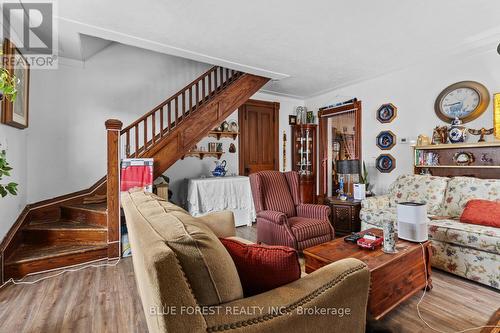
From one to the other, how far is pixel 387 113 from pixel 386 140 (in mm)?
443

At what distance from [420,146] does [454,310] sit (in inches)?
90.7

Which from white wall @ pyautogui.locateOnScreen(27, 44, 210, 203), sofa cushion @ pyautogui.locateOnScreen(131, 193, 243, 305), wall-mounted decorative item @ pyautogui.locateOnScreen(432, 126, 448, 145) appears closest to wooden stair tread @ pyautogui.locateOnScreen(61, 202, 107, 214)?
white wall @ pyautogui.locateOnScreen(27, 44, 210, 203)

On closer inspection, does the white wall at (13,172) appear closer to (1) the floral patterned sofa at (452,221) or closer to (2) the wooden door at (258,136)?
(2) the wooden door at (258,136)

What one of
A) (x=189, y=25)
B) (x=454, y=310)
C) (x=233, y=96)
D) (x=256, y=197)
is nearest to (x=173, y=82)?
(x=233, y=96)

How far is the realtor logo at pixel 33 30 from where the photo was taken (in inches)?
93.0

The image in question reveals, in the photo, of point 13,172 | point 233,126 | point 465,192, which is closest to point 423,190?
point 465,192

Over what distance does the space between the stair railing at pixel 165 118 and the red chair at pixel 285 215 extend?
4.82ft

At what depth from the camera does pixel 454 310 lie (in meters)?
1.86

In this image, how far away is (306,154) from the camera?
5465mm

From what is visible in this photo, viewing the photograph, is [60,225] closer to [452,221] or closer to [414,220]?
[414,220]

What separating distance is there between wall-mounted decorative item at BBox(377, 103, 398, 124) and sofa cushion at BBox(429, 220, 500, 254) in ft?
6.53

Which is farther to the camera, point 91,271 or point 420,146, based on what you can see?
point 420,146

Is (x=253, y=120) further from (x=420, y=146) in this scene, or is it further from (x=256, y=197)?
(x=420, y=146)

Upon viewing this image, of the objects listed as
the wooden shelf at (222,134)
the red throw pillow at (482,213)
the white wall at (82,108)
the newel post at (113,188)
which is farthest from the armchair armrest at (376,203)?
the white wall at (82,108)
